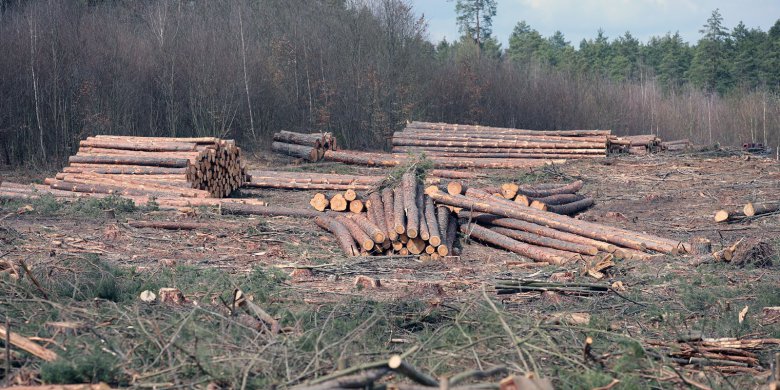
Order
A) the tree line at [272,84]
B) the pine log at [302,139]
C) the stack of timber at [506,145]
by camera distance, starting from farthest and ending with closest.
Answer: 1. the stack of timber at [506,145]
2. the pine log at [302,139]
3. the tree line at [272,84]

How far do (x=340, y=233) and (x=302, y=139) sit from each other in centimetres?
1146

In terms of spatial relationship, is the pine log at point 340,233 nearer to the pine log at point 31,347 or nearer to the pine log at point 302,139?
the pine log at point 31,347

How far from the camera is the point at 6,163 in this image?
19.7m

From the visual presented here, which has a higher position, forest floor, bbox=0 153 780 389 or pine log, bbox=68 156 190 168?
pine log, bbox=68 156 190 168

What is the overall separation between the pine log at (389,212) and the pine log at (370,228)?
0.10m

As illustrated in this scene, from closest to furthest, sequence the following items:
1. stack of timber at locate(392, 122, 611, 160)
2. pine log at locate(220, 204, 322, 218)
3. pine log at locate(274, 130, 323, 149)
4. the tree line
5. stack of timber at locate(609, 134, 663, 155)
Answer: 1. pine log at locate(220, 204, 322, 218)
2. the tree line
3. pine log at locate(274, 130, 323, 149)
4. stack of timber at locate(392, 122, 611, 160)
5. stack of timber at locate(609, 134, 663, 155)

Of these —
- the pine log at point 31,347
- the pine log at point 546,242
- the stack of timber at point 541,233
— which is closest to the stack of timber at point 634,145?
the stack of timber at point 541,233

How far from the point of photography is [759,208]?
12891mm

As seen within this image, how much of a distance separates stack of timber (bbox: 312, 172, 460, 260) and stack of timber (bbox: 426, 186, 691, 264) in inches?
12.3

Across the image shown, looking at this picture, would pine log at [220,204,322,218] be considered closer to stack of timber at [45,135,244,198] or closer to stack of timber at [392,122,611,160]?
stack of timber at [45,135,244,198]

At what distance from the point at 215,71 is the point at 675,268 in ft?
→ 56.1

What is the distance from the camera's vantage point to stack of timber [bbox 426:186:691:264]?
1043cm

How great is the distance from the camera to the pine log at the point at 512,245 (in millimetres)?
10451

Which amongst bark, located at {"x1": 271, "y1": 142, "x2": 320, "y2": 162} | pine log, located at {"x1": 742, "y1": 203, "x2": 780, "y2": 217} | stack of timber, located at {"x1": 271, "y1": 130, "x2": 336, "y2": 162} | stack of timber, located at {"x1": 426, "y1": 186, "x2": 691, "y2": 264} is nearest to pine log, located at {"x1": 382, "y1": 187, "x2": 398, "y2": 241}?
stack of timber, located at {"x1": 426, "y1": 186, "x2": 691, "y2": 264}
